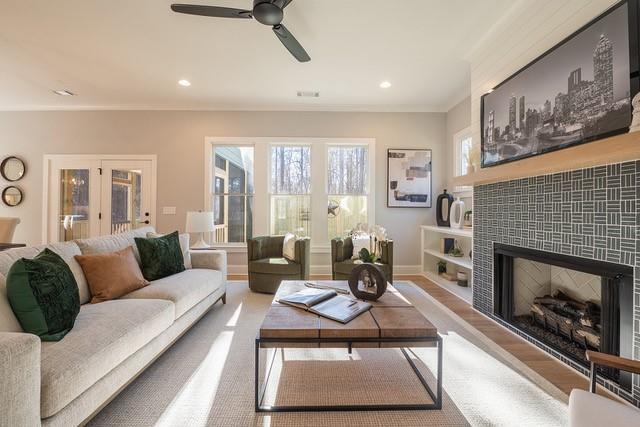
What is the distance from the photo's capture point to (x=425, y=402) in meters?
1.58

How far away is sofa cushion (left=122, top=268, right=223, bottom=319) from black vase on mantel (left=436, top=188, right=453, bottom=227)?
3.43m

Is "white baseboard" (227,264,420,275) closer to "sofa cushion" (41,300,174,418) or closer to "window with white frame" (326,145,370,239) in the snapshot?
"window with white frame" (326,145,370,239)

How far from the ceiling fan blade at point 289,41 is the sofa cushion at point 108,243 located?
226cm

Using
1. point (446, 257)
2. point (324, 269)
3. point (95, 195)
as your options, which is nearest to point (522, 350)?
point (446, 257)

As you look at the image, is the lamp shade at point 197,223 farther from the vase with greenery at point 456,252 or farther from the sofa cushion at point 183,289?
the vase with greenery at point 456,252

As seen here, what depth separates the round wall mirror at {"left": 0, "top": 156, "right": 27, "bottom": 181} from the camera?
15.5 feet

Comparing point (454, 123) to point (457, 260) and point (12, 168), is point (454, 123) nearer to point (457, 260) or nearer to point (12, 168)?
point (457, 260)

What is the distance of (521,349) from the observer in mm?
2191

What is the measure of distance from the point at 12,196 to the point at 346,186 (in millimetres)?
5737

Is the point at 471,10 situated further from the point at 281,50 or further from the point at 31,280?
the point at 31,280

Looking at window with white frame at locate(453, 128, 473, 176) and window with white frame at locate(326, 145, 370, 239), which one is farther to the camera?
window with white frame at locate(326, 145, 370, 239)

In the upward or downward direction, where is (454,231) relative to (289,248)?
upward

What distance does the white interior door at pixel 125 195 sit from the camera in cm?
A: 473

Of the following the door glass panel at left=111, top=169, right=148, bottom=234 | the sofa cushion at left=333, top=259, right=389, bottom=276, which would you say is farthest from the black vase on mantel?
the door glass panel at left=111, top=169, right=148, bottom=234
